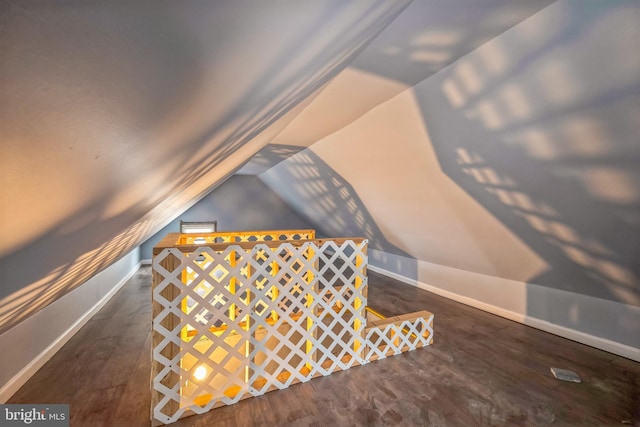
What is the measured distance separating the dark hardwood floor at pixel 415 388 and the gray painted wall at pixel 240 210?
12.3 ft

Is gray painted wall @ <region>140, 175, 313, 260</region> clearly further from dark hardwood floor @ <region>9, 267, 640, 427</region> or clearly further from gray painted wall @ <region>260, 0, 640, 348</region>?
dark hardwood floor @ <region>9, 267, 640, 427</region>

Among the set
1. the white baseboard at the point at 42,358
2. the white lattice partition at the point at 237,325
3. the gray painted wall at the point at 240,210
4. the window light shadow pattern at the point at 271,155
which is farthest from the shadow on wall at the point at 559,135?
the gray painted wall at the point at 240,210

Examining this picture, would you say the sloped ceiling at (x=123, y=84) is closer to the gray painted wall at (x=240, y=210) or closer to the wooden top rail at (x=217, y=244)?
the wooden top rail at (x=217, y=244)

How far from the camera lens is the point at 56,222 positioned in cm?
82

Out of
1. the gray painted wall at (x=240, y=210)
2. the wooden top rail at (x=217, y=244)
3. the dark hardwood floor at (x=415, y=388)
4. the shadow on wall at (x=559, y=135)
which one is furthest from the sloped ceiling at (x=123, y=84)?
the gray painted wall at (x=240, y=210)

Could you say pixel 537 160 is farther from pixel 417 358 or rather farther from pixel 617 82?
pixel 417 358

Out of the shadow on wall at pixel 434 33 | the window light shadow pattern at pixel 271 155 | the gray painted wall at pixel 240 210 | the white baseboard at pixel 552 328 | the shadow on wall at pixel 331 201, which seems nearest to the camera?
the shadow on wall at pixel 434 33

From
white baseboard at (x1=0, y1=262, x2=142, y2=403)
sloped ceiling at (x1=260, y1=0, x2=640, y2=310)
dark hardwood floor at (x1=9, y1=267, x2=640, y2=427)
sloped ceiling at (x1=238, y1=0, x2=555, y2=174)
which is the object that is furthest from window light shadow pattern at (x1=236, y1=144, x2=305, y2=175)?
white baseboard at (x1=0, y1=262, x2=142, y2=403)

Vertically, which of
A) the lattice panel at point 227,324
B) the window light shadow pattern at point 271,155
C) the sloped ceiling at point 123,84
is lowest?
the lattice panel at point 227,324

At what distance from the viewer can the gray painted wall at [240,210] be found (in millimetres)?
6407

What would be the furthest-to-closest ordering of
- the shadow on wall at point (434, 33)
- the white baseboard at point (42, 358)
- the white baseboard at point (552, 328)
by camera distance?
the white baseboard at point (552, 328)
the white baseboard at point (42, 358)
the shadow on wall at point (434, 33)

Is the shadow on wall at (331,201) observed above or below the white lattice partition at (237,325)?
above

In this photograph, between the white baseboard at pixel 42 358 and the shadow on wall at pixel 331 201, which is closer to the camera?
the white baseboard at pixel 42 358

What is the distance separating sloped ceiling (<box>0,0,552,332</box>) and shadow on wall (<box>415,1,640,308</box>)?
0.24 metres
